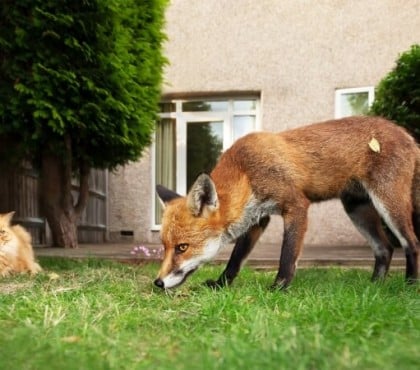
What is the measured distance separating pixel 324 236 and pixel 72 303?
857cm

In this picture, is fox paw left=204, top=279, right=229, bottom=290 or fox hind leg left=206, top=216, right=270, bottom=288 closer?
fox paw left=204, top=279, right=229, bottom=290

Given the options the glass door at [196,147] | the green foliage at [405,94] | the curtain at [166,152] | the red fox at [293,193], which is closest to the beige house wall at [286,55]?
the curtain at [166,152]

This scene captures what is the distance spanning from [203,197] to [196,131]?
837cm

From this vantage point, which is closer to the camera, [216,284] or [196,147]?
[216,284]

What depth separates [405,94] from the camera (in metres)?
7.73

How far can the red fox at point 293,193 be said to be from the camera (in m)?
3.96

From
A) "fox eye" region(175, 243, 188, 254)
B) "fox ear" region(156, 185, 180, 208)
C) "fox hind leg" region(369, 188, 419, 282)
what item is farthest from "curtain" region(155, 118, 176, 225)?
"fox eye" region(175, 243, 188, 254)

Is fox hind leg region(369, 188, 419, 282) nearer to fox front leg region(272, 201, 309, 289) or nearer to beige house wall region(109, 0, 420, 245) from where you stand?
fox front leg region(272, 201, 309, 289)

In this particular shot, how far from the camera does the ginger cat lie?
17.7 feet

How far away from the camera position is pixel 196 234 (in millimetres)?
3945

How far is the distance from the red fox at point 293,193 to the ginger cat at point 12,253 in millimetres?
1990

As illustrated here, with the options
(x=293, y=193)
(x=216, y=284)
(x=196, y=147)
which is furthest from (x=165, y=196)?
(x=196, y=147)

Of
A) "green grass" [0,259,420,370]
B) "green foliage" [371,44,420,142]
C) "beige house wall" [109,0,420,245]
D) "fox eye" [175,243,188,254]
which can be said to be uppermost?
"beige house wall" [109,0,420,245]

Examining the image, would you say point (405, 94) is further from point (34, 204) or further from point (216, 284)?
point (34, 204)
